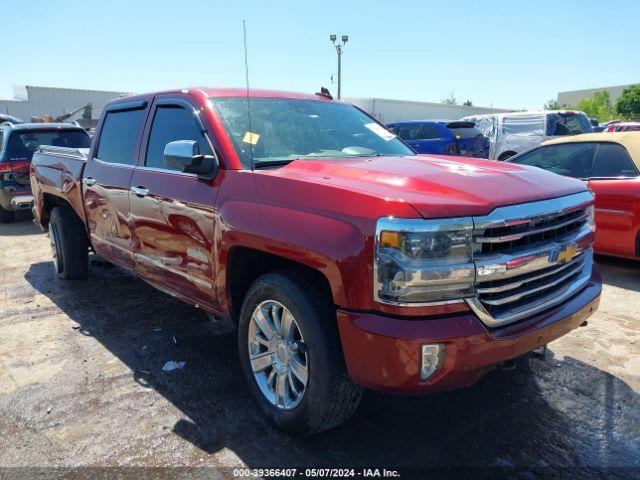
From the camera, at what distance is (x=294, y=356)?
2.78 meters

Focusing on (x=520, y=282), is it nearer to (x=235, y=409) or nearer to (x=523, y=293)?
(x=523, y=293)

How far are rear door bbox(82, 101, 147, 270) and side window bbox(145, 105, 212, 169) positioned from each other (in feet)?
0.74

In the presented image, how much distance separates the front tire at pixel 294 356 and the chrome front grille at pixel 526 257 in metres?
0.74

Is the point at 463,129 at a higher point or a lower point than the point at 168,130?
lower

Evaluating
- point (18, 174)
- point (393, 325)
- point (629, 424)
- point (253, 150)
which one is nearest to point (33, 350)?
point (253, 150)

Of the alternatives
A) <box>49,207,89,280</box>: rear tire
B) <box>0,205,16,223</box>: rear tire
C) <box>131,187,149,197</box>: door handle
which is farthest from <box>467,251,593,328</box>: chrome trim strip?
<box>0,205,16,223</box>: rear tire

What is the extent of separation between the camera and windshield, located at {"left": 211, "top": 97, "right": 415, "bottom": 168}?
3.29 meters

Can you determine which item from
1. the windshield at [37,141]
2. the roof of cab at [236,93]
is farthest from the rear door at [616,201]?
the windshield at [37,141]

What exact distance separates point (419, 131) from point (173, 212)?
11.1 m

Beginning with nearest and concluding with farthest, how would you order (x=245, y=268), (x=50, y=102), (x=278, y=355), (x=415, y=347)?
(x=415, y=347)
(x=278, y=355)
(x=245, y=268)
(x=50, y=102)

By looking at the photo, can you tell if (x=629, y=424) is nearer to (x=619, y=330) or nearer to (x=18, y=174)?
(x=619, y=330)

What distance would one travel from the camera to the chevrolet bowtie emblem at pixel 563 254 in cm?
265

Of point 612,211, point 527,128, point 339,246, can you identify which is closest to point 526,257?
point 339,246

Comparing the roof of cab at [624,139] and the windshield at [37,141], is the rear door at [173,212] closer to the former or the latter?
the roof of cab at [624,139]
